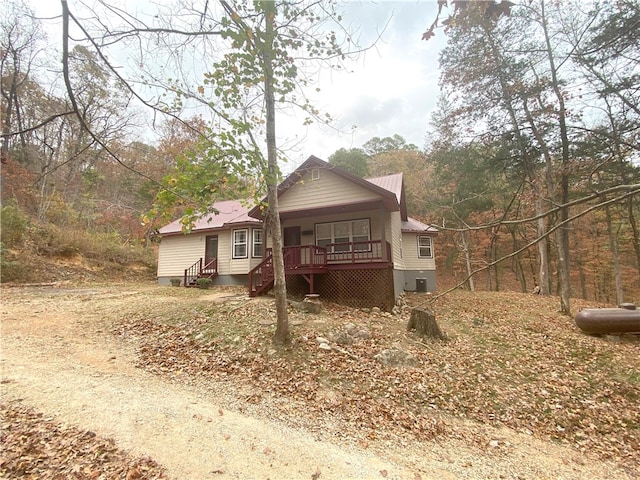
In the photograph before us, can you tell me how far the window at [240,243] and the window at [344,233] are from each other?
15.0 feet

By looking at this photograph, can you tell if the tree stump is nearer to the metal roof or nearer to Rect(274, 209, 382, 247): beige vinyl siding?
Rect(274, 209, 382, 247): beige vinyl siding

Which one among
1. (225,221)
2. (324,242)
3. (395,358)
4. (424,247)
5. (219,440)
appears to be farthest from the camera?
(424,247)

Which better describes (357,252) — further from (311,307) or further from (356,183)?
(311,307)

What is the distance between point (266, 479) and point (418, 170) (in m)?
29.5

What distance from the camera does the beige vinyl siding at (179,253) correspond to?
17.2 meters

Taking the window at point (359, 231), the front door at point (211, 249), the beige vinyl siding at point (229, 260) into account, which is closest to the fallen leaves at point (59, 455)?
the window at point (359, 231)

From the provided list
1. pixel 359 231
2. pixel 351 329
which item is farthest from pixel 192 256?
pixel 351 329

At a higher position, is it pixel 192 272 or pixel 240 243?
pixel 240 243

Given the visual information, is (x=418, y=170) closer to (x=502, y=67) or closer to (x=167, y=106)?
(x=502, y=67)

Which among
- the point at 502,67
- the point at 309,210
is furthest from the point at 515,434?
the point at 502,67

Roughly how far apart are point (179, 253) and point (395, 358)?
1542 cm

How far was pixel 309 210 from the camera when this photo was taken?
39.2 ft

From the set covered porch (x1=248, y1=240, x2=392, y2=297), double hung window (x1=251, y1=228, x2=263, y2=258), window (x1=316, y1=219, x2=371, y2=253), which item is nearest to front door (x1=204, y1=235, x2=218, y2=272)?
double hung window (x1=251, y1=228, x2=263, y2=258)

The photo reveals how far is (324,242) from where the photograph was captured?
1323 centimetres
